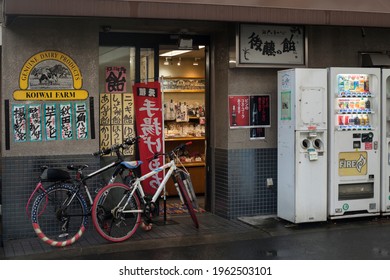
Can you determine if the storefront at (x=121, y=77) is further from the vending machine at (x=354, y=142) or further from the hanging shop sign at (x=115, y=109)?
the vending machine at (x=354, y=142)

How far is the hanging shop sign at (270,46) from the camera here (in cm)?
977

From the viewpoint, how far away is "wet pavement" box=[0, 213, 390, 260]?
7.91 meters

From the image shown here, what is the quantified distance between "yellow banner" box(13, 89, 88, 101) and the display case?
145 inches

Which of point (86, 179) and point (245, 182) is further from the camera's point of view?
point (245, 182)

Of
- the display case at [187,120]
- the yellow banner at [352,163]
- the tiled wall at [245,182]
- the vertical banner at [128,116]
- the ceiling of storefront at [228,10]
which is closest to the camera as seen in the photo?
the ceiling of storefront at [228,10]

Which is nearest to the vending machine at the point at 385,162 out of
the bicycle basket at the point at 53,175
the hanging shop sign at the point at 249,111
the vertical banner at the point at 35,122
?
the hanging shop sign at the point at 249,111

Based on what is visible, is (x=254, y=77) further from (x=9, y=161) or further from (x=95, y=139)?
(x=9, y=161)

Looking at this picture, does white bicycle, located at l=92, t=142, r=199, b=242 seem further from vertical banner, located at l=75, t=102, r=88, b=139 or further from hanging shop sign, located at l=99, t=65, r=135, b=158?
hanging shop sign, located at l=99, t=65, r=135, b=158

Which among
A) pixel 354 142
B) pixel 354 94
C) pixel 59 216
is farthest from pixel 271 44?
pixel 59 216

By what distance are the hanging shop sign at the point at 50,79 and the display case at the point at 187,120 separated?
3.79 metres

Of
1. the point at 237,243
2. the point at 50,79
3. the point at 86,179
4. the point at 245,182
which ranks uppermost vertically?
the point at 50,79

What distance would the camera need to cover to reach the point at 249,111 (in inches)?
398

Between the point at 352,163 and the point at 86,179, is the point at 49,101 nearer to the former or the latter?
the point at 86,179

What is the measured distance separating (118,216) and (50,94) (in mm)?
2220
